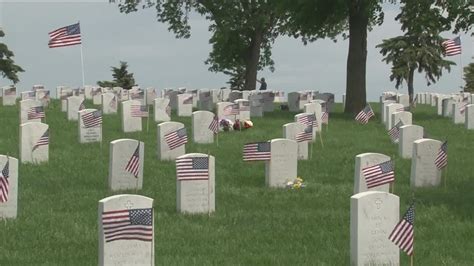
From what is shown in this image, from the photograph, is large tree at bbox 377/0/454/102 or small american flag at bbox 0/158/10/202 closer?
small american flag at bbox 0/158/10/202

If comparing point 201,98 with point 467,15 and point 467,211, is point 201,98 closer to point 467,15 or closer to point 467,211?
point 467,15

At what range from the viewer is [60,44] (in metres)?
31.9

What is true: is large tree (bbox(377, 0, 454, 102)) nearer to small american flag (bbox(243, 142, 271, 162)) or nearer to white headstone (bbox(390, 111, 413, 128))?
white headstone (bbox(390, 111, 413, 128))

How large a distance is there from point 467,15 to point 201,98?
11.0 m

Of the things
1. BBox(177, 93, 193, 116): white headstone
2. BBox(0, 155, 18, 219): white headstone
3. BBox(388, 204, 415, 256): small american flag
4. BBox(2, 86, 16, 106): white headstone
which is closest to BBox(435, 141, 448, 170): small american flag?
BBox(388, 204, 415, 256): small american flag

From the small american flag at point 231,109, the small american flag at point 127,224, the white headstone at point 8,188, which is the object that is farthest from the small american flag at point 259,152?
the small american flag at point 231,109

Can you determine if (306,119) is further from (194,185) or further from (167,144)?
(194,185)

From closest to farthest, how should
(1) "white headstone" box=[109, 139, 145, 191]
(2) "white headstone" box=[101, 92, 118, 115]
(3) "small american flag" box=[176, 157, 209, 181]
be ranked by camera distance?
(3) "small american flag" box=[176, 157, 209, 181]
(1) "white headstone" box=[109, 139, 145, 191]
(2) "white headstone" box=[101, 92, 118, 115]

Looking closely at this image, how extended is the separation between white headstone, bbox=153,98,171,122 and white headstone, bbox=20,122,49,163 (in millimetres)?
10484

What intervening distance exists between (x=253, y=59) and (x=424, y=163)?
37.8 meters

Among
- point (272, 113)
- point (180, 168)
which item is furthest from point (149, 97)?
point (180, 168)

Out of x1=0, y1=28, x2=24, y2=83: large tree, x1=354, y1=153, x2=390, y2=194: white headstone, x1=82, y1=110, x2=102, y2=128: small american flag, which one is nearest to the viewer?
x1=354, y1=153, x2=390, y2=194: white headstone

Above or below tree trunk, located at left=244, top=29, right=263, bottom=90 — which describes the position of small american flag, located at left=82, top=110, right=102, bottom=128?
below

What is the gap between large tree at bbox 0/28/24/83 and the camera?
64.5 meters
